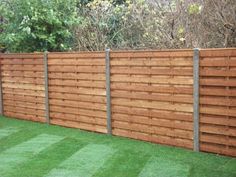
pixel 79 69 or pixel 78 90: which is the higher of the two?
pixel 79 69

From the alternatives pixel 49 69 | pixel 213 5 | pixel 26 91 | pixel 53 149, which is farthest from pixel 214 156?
pixel 26 91

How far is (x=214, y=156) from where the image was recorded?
6.38 meters

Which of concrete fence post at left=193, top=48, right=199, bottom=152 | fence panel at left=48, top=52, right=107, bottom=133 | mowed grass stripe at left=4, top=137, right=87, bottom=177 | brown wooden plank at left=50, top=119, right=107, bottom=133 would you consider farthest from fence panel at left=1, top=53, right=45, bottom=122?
concrete fence post at left=193, top=48, right=199, bottom=152

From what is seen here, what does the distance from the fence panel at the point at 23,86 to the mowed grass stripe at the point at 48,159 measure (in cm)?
227

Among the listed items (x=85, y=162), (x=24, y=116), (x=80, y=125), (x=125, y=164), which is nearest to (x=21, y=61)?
(x=24, y=116)

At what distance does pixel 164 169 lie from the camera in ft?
19.1

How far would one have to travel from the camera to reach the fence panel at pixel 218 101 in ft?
20.2

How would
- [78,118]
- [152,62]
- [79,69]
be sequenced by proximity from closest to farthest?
[152,62], [79,69], [78,118]

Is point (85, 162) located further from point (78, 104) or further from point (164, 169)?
point (78, 104)

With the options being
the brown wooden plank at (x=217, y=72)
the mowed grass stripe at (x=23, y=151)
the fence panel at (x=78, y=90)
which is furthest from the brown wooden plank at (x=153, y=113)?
the mowed grass stripe at (x=23, y=151)

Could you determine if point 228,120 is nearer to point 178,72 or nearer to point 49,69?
point 178,72

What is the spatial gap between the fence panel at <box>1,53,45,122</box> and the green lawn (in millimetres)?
1661

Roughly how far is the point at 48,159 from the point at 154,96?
205cm

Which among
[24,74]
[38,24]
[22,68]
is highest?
[38,24]
